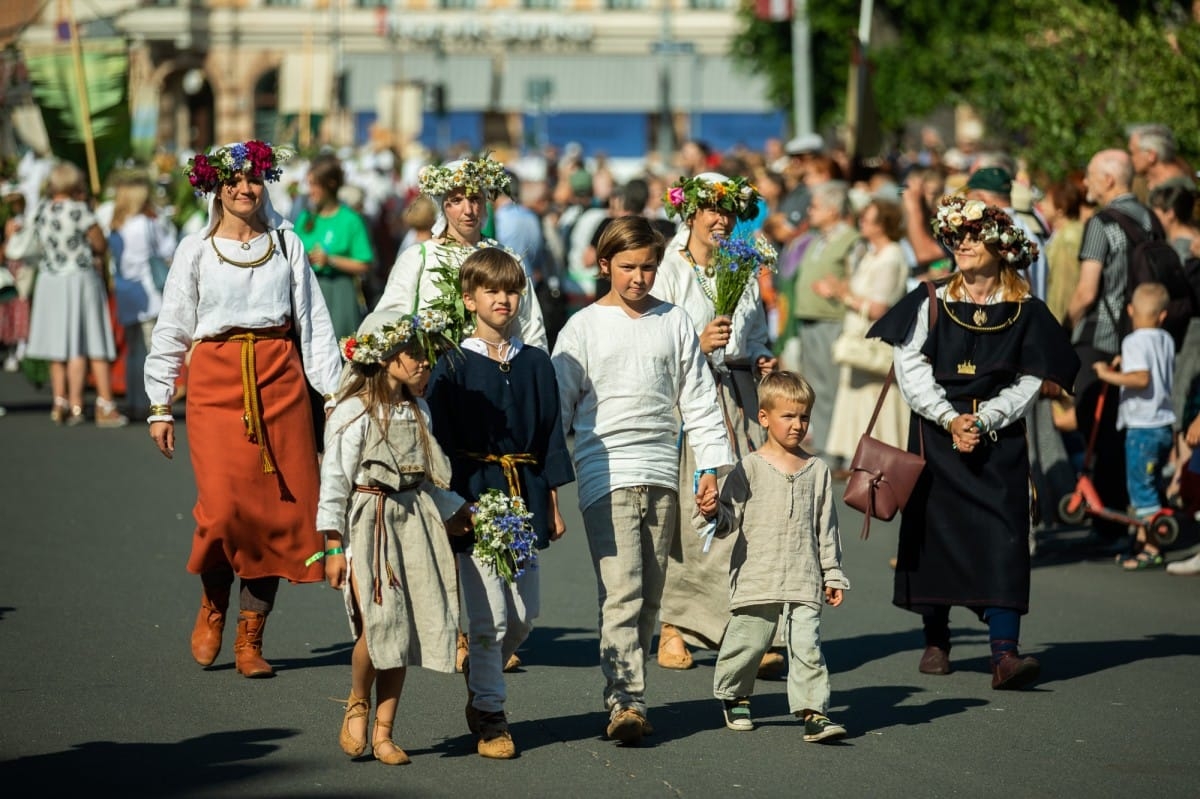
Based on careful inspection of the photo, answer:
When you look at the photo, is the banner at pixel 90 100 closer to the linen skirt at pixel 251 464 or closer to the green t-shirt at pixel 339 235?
the green t-shirt at pixel 339 235

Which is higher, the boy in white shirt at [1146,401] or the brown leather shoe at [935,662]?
the boy in white shirt at [1146,401]

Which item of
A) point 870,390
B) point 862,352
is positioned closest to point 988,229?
point 862,352

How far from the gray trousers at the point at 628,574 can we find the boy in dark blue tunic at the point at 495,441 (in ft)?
0.78

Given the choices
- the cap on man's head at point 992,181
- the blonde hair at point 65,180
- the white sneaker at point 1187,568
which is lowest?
the white sneaker at point 1187,568

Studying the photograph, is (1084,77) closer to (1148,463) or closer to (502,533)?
(1148,463)

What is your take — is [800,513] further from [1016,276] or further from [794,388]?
[1016,276]

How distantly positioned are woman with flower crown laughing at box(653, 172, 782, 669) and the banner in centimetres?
1149

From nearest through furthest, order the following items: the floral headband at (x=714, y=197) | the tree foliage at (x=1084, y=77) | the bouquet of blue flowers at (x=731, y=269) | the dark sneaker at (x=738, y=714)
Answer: the dark sneaker at (x=738, y=714), the bouquet of blue flowers at (x=731, y=269), the floral headband at (x=714, y=197), the tree foliage at (x=1084, y=77)

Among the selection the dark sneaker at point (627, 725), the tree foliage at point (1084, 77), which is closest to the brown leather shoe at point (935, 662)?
the dark sneaker at point (627, 725)

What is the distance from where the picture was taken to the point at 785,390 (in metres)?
7.21

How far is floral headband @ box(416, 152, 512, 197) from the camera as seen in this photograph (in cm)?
822

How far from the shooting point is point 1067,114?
15445 mm

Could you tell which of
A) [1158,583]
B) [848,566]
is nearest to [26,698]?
[848,566]

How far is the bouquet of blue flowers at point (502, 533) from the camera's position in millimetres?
6539
